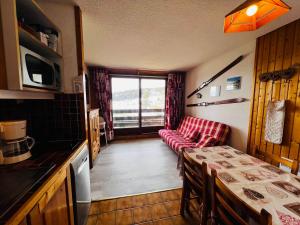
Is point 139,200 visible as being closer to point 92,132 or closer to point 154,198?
point 154,198

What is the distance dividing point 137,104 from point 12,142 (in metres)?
3.76

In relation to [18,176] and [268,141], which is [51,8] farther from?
[268,141]

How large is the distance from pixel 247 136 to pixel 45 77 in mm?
3050

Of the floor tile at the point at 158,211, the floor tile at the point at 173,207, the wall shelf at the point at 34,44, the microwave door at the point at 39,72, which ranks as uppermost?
the wall shelf at the point at 34,44

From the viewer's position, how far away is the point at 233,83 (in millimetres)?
2756

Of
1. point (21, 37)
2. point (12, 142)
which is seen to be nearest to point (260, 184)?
point (12, 142)

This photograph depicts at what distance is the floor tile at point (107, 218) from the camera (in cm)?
154

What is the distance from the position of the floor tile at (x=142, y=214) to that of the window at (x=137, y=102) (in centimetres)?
317

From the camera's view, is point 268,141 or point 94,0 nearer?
point 94,0

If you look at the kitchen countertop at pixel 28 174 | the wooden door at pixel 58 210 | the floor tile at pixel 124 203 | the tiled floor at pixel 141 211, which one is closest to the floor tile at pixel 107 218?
the tiled floor at pixel 141 211

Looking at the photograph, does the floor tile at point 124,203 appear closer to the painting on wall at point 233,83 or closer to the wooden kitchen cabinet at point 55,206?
the wooden kitchen cabinet at point 55,206

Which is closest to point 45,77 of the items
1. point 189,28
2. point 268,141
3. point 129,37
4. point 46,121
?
point 46,121

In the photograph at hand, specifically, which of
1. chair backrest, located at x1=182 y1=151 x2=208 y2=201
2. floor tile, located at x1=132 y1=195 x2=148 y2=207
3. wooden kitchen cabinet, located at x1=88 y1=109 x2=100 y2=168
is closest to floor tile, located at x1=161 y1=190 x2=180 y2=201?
floor tile, located at x1=132 y1=195 x2=148 y2=207

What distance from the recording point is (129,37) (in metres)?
2.21
